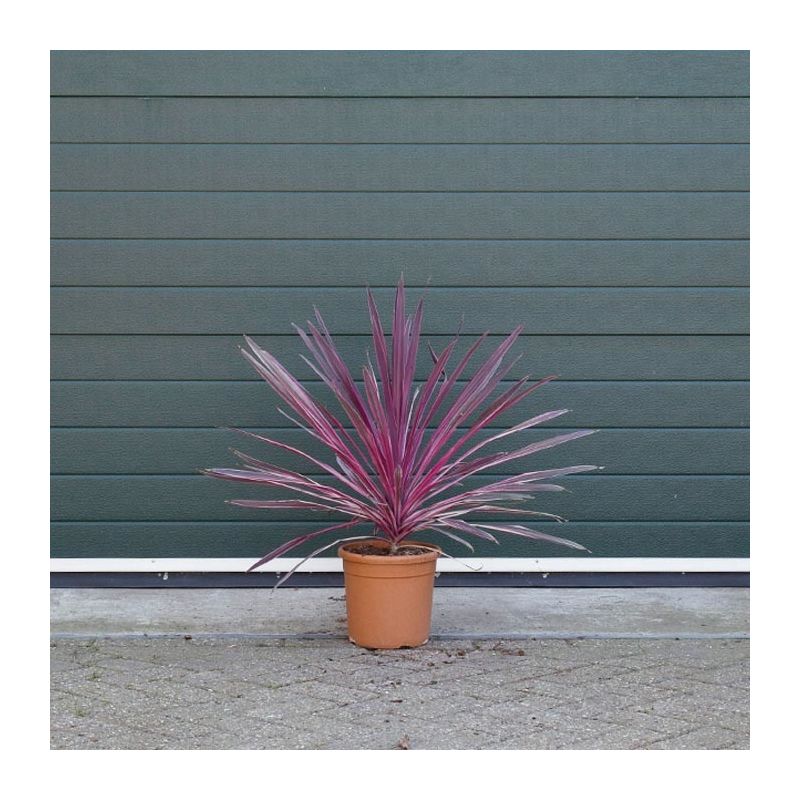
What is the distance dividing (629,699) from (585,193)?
1.97m

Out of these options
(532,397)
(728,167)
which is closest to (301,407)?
(532,397)

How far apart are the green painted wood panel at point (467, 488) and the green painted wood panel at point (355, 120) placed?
129cm

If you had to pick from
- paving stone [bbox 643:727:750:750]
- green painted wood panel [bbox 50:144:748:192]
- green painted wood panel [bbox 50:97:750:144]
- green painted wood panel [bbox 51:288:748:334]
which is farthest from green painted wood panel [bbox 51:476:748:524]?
paving stone [bbox 643:727:750:750]

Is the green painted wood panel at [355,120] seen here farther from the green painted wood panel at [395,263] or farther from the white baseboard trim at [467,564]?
the white baseboard trim at [467,564]

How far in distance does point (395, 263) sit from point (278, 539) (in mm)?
1164

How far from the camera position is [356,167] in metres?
3.88

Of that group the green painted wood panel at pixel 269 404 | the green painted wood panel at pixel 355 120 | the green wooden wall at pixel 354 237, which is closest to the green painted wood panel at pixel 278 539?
the green wooden wall at pixel 354 237

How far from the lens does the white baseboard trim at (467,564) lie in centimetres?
391

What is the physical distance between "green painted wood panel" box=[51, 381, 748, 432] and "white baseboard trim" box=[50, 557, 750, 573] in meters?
0.53

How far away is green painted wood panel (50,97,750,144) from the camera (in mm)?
3859

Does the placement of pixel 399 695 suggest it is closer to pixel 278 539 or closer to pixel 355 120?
pixel 278 539

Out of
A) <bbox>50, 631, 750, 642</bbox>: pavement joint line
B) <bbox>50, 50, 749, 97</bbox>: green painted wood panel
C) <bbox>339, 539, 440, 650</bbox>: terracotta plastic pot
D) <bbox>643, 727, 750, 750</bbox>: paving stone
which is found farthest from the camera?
<bbox>50, 50, 749, 97</bbox>: green painted wood panel

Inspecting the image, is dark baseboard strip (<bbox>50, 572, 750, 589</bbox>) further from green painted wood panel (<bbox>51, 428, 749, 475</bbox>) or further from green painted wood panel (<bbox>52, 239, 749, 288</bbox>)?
green painted wood panel (<bbox>52, 239, 749, 288</bbox>)

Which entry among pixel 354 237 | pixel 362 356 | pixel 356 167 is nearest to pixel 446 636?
pixel 362 356
